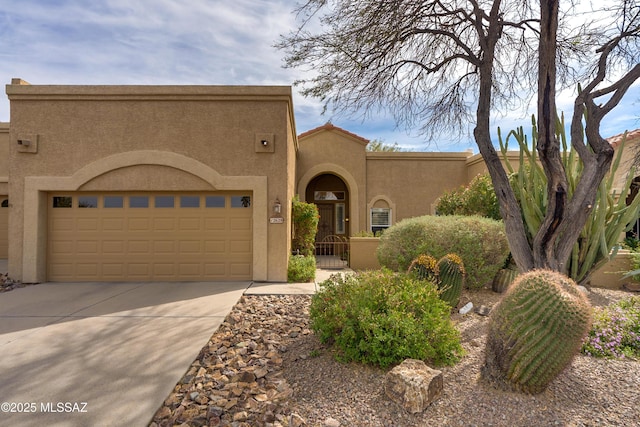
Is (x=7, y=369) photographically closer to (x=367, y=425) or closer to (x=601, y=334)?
(x=367, y=425)

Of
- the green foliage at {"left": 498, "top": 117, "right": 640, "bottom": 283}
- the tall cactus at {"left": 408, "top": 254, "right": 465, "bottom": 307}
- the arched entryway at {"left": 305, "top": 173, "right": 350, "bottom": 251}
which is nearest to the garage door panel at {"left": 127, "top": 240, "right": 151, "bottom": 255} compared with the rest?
the tall cactus at {"left": 408, "top": 254, "right": 465, "bottom": 307}

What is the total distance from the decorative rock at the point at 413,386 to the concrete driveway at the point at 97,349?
222 cm

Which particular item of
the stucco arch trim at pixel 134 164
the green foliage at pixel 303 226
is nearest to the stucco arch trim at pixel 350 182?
the green foliage at pixel 303 226

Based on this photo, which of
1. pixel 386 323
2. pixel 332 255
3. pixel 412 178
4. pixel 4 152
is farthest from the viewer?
pixel 412 178

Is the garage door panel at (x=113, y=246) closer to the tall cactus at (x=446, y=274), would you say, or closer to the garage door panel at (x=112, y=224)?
the garage door panel at (x=112, y=224)

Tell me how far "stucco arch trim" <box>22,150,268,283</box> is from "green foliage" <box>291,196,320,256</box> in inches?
75.9

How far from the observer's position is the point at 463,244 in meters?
6.96

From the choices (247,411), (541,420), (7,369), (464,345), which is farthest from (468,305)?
(7,369)

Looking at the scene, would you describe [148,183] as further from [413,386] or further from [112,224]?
[413,386]

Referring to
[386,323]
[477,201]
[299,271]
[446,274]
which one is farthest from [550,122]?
[299,271]

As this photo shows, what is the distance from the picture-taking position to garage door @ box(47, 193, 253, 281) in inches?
337

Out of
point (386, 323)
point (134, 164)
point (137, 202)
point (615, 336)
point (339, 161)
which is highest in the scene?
point (339, 161)

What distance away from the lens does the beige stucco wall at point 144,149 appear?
27.3 feet

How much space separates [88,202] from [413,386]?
9.41 metres
